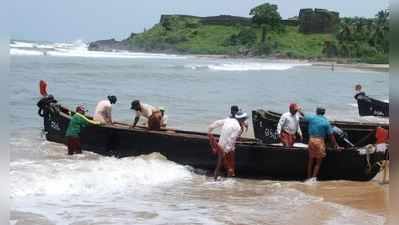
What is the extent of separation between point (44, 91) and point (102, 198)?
18.5 feet

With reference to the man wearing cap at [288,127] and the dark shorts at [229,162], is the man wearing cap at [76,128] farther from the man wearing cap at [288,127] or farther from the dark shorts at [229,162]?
the man wearing cap at [288,127]

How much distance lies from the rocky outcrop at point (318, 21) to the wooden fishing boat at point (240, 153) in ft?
354

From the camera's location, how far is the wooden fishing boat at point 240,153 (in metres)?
10.1

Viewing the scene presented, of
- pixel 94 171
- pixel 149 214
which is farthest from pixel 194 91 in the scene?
pixel 149 214

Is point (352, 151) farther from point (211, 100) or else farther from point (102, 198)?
point (211, 100)

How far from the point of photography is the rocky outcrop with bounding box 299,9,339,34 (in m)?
118

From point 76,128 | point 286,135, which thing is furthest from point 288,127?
point 76,128

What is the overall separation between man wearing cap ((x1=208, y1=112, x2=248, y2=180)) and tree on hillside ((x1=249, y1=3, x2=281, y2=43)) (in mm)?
112500

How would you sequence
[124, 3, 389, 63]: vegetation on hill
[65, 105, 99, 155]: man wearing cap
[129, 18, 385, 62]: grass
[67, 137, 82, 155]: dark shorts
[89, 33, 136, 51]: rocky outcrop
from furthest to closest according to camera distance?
[89, 33, 136, 51]: rocky outcrop < [129, 18, 385, 62]: grass < [124, 3, 389, 63]: vegetation on hill < [67, 137, 82, 155]: dark shorts < [65, 105, 99, 155]: man wearing cap

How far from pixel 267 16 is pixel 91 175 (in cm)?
11574

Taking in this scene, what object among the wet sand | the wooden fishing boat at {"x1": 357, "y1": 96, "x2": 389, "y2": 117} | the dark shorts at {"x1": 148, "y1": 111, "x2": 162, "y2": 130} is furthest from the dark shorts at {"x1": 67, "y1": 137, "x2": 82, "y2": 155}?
the wooden fishing boat at {"x1": 357, "y1": 96, "x2": 389, "y2": 117}

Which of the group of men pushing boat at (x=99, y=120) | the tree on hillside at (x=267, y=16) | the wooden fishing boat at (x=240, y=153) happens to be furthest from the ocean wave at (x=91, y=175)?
the tree on hillside at (x=267, y=16)

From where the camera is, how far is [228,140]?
1013 centimetres

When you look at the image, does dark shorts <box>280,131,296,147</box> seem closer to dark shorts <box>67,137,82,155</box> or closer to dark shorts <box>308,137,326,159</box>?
dark shorts <box>308,137,326,159</box>
